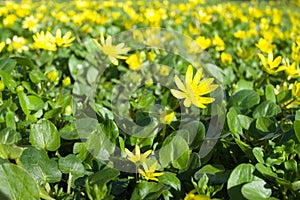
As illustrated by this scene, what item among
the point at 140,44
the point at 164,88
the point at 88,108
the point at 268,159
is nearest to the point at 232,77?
the point at 164,88

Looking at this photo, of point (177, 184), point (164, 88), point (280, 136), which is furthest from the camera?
point (164, 88)

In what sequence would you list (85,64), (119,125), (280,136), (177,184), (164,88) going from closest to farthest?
(177,184), (280,136), (119,125), (164,88), (85,64)

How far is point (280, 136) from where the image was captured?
3.64ft

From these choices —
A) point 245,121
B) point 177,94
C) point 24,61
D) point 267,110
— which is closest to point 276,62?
point 267,110

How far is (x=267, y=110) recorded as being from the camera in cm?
124

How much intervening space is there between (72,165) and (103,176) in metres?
0.09

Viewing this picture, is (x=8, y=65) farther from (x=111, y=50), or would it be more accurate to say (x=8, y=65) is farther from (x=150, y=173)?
(x=150, y=173)

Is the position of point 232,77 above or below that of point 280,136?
below

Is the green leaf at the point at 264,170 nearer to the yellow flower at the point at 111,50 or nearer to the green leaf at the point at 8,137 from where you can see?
the green leaf at the point at 8,137

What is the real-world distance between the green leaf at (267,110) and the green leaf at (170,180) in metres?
0.35

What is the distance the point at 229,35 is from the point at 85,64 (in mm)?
1130

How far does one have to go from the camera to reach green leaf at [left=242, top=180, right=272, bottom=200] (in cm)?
88

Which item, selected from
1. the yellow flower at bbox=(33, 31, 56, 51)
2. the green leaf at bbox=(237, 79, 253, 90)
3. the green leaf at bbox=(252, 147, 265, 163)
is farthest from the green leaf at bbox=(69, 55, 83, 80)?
the green leaf at bbox=(252, 147, 265, 163)

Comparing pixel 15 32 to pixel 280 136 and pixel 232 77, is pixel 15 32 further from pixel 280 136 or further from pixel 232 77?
pixel 280 136
